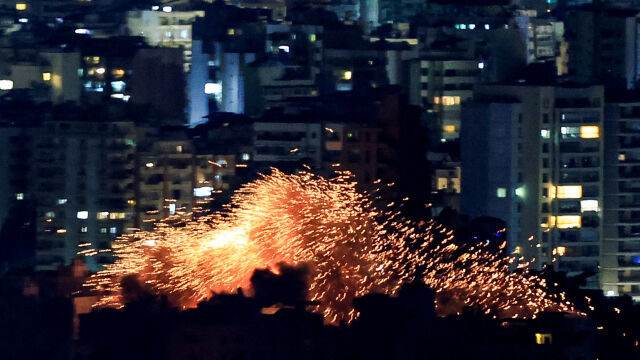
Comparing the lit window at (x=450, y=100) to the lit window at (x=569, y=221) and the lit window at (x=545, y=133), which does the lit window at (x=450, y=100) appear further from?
the lit window at (x=545, y=133)

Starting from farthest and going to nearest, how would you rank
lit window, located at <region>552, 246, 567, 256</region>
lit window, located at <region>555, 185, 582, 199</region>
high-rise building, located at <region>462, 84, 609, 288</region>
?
lit window, located at <region>555, 185, 582, 199</region> → lit window, located at <region>552, 246, 567, 256</region> → high-rise building, located at <region>462, 84, 609, 288</region>

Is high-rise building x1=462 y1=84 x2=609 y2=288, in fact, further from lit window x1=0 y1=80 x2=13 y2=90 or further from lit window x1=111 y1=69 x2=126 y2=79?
lit window x1=0 y1=80 x2=13 y2=90

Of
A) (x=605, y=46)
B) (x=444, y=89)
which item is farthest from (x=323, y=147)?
(x=605, y=46)

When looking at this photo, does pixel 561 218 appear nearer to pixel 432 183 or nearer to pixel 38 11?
pixel 432 183

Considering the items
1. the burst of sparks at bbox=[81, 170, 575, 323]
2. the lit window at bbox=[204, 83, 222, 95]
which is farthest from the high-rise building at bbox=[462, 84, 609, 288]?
the lit window at bbox=[204, 83, 222, 95]

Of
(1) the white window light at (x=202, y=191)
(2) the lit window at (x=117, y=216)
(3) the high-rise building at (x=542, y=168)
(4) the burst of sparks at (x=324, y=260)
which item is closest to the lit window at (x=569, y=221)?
(3) the high-rise building at (x=542, y=168)
